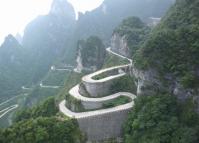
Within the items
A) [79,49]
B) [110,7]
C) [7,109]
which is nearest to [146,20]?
[110,7]

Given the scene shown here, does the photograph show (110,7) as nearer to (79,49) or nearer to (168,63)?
(79,49)

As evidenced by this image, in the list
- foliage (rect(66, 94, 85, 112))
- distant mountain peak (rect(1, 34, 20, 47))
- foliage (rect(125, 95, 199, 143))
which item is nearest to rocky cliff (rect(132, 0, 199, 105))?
foliage (rect(125, 95, 199, 143))

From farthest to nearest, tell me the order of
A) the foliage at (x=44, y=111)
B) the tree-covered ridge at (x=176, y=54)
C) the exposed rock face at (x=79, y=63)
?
the exposed rock face at (x=79, y=63) < the foliage at (x=44, y=111) < the tree-covered ridge at (x=176, y=54)

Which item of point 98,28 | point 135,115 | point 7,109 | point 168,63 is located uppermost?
point 168,63

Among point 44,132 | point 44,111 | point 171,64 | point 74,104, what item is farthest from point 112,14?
point 44,132

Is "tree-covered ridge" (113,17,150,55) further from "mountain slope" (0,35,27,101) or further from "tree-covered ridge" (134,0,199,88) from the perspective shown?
"mountain slope" (0,35,27,101)

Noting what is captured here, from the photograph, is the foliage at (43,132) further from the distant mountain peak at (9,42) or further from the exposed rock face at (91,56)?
the distant mountain peak at (9,42)

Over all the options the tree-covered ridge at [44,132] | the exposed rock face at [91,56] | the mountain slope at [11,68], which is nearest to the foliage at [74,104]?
the tree-covered ridge at [44,132]
